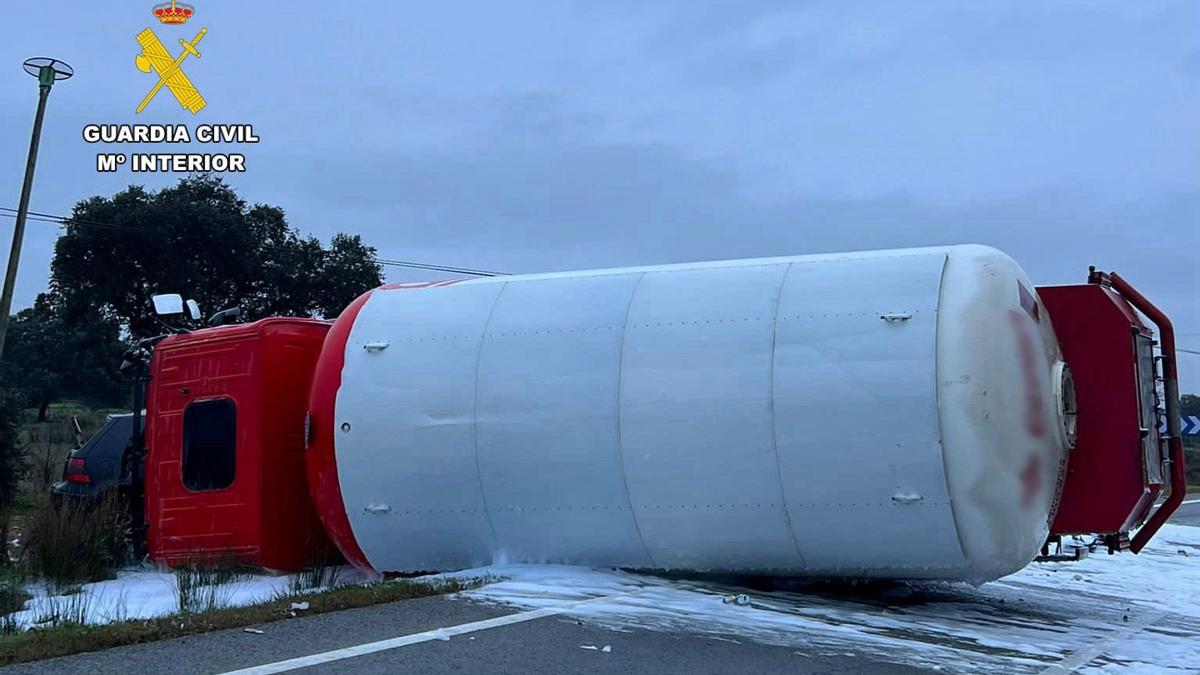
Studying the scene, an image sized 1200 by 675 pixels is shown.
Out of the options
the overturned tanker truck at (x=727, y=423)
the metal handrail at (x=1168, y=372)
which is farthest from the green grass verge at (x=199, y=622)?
the metal handrail at (x=1168, y=372)

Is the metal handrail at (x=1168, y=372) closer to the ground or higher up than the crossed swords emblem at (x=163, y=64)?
closer to the ground

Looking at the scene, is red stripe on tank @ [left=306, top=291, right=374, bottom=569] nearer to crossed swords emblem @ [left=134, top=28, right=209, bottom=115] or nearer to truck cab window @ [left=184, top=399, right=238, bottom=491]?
truck cab window @ [left=184, top=399, right=238, bottom=491]

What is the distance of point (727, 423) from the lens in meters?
7.63

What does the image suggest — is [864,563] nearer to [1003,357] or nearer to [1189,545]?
[1003,357]

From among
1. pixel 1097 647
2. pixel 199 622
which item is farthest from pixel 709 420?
pixel 199 622

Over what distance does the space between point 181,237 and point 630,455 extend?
89.4ft

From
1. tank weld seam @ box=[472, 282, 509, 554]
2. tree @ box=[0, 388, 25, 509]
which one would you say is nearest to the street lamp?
tree @ box=[0, 388, 25, 509]

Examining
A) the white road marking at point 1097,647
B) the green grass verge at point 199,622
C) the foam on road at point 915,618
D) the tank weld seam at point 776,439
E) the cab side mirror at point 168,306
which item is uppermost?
the cab side mirror at point 168,306

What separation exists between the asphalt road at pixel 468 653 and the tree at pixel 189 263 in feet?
85.1

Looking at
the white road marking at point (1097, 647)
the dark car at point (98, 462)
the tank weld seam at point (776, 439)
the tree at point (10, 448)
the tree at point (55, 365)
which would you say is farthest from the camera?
the tree at point (55, 365)

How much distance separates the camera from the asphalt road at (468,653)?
565 centimetres

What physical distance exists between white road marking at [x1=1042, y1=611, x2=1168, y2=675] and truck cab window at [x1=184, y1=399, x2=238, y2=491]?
6.74 meters

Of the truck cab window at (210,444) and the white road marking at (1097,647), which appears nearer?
the white road marking at (1097,647)

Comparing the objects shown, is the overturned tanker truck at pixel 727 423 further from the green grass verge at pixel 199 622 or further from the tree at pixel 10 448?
the tree at pixel 10 448
